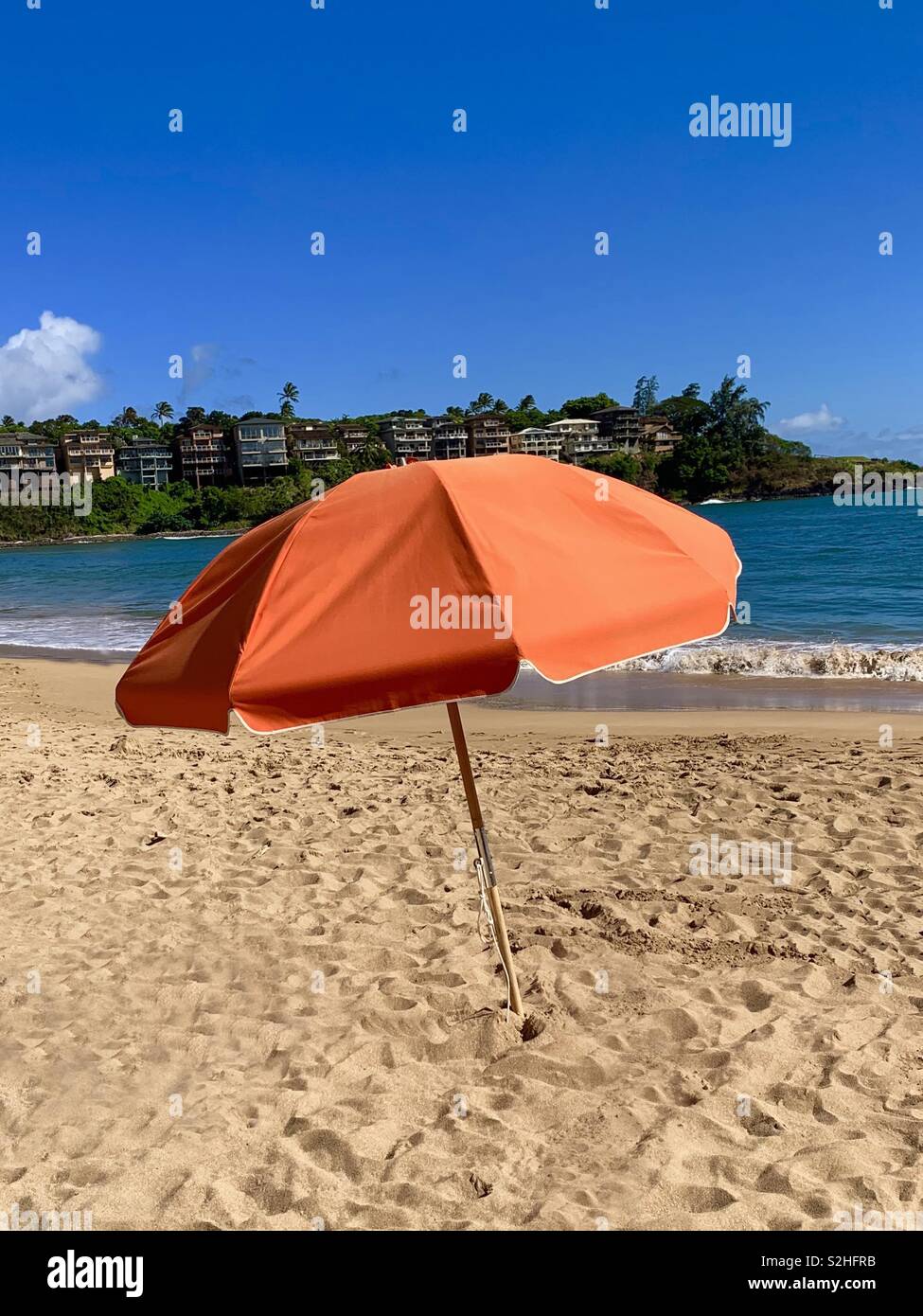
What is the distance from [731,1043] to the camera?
3.85 meters

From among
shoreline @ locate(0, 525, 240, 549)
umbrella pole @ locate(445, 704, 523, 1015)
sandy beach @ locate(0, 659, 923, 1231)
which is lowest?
sandy beach @ locate(0, 659, 923, 1231)

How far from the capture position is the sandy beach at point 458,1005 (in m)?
3.17

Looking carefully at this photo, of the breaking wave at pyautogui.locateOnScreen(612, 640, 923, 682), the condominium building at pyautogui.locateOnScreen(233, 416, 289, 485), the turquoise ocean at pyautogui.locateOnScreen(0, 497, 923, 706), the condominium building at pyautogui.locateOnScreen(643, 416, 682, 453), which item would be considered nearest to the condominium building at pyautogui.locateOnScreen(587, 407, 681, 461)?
the condominium building at pyautogui.locateOnScreen(643, 416, 682, 453)

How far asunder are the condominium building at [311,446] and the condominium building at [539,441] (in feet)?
87.3

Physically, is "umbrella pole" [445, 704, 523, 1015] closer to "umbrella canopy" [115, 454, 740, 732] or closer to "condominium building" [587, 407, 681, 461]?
"umbrella canopy" [115, 454, 740, 732]

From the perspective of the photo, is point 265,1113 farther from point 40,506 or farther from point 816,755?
point 40,506

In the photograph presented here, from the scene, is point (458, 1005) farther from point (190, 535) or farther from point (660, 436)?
point (660, 436)

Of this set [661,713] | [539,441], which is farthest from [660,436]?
[661,713]

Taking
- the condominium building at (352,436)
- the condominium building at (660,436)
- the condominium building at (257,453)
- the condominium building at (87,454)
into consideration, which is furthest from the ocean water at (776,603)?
the condominium building at (352,436)

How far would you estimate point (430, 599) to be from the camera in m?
2.69

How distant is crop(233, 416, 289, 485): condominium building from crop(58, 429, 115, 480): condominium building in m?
19.2

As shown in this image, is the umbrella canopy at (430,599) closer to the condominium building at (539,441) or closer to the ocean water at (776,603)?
the ocean water at (776,603)

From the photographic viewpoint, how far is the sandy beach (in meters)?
3.17

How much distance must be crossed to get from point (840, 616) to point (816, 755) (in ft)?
50.4
